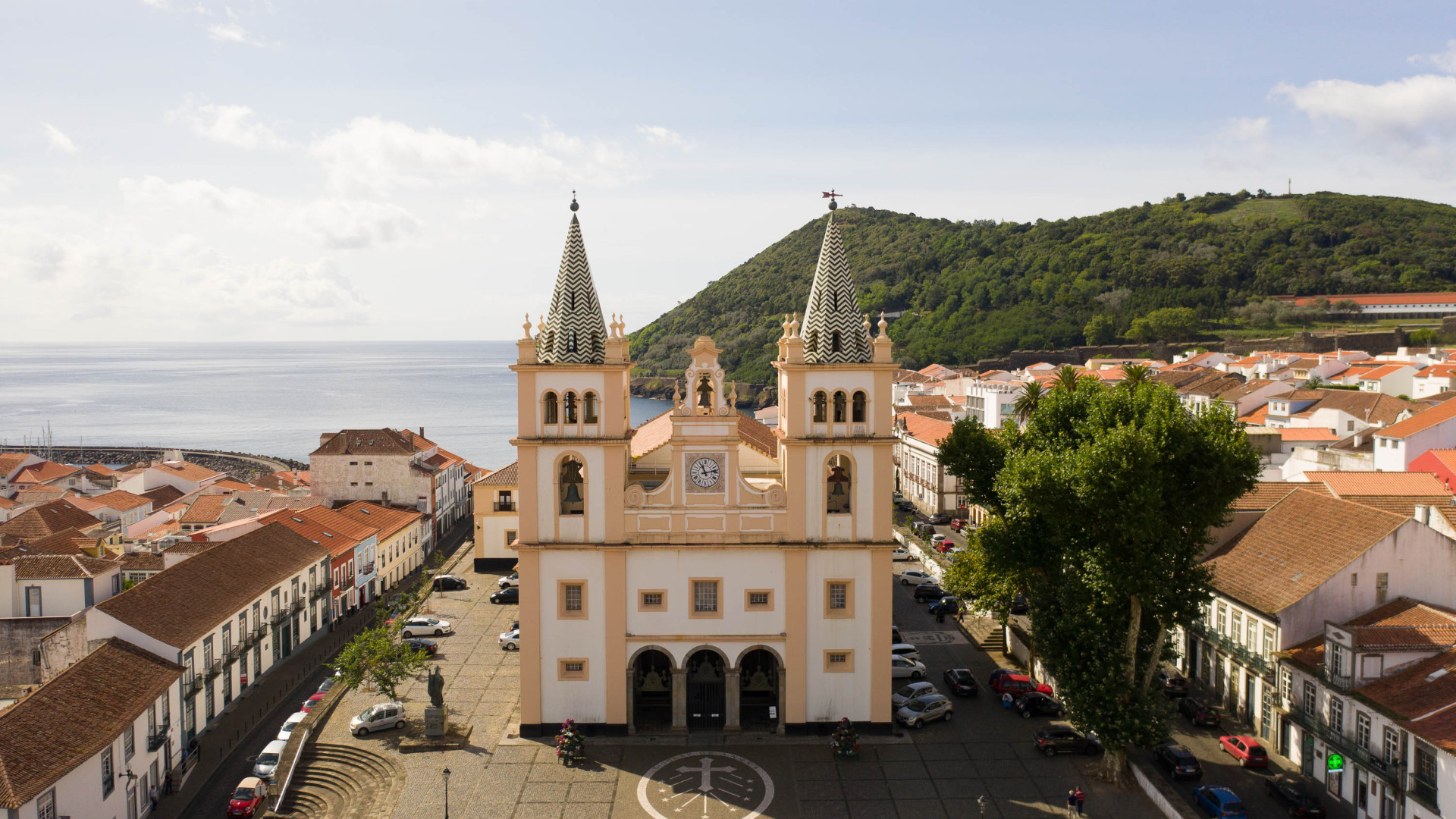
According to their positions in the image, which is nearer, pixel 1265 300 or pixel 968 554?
pixel 968 554

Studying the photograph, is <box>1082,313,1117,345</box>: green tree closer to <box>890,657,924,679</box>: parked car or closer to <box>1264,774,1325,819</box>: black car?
<box>890,657,924,679</box>: parked car

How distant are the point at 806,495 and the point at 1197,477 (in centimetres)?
1351

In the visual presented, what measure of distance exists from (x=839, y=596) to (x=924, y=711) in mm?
5893

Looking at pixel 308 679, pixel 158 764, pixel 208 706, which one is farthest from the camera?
pixel 308 679

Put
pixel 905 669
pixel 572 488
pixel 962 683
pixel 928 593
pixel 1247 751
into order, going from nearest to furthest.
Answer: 1. pixel 1247 751
2. pixel 572 488
3. pixel 962 683
4. pixel 905 669
5. pixel 928 593

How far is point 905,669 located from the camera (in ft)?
139

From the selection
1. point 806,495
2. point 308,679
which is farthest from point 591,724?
point 308,679

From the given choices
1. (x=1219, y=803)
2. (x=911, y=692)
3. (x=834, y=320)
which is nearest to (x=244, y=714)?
(x=911, y=692)

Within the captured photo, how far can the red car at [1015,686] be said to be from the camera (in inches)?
1576


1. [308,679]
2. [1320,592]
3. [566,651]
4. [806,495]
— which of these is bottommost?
[308,679]

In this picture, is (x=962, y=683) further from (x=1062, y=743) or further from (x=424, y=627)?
(x=424, y=627)

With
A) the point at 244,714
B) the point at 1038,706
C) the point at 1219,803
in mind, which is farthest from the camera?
the point at 244,714

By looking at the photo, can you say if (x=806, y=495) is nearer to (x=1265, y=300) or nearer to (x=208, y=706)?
(x=208, y=706)

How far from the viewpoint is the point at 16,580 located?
134 ft
